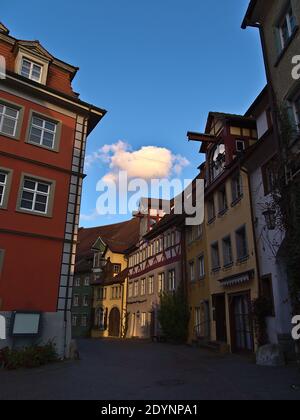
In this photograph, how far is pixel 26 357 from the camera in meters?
11.5

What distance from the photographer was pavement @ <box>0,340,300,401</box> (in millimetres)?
7258

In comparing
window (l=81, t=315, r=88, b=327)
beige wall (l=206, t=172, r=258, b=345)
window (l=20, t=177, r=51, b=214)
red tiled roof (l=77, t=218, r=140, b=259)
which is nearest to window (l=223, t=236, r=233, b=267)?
beige wall (l=206, t=172, r=258, b=345)

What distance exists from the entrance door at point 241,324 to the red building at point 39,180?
7602 millimetres

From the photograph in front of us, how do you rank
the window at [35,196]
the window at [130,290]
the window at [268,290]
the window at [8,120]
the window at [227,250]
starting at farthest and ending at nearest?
the window at [130,290]
the window at [227,250]
the window at [8,120]
the window at [35,196]
the window at [268,290]

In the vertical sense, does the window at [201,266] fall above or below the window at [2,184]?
below

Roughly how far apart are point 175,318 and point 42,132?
13.9m

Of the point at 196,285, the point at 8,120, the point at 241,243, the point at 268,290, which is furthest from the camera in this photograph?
the point at 196,285

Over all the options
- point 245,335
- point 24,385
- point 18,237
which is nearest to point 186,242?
Answer: point 245,335

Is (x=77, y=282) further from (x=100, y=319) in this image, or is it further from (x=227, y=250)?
(x=227, y=250)

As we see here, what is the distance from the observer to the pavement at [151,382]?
7258mm

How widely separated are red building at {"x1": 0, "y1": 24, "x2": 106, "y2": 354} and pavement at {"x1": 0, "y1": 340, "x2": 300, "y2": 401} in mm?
2892

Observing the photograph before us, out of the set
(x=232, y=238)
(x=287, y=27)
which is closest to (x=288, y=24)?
(x=287, y=27)

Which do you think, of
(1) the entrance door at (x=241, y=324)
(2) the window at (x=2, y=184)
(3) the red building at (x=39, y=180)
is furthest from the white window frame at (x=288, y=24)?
(2) the window at (x=2, y=184)

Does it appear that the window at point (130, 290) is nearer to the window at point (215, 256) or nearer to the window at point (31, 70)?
the window at point (215, 256)
